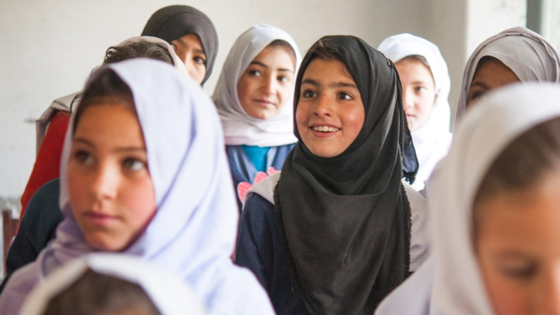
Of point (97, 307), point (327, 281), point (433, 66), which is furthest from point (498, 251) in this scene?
point (433, 66)

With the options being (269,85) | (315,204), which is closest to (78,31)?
(269,85)

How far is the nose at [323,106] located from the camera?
1.64 m

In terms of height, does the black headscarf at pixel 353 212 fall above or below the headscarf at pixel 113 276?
below

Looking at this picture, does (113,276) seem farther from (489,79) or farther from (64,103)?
(64,103)

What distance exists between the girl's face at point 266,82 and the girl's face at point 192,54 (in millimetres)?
261

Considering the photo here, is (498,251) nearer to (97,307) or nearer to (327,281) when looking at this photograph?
(97,307)

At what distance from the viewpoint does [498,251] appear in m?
0.75

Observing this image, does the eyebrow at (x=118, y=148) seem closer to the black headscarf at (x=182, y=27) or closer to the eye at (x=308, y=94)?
the eye at (x=308, y=94)

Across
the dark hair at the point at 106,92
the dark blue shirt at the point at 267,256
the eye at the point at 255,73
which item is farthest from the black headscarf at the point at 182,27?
the dark hair at the point at 106,92

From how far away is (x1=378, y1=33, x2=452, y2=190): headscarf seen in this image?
2.73 meters

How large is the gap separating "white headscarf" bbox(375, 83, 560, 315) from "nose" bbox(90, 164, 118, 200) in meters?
0.52

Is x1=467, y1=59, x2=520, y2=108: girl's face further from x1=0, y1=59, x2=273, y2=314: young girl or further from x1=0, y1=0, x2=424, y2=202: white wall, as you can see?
x1=0, y1=0, x2=424, y2=202: white wall

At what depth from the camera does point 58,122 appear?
1.98 meters

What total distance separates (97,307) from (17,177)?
12.5ft
